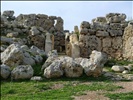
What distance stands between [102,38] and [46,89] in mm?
13971

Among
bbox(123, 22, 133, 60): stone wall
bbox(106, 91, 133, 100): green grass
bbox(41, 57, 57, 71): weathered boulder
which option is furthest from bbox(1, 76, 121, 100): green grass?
bbox(123, 22, 133, 60): stone wall

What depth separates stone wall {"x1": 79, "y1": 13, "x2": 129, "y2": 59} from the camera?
26562 mm

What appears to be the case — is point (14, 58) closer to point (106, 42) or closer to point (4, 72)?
point (4, 72)

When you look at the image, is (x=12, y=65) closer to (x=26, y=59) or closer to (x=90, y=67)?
(x=26, y=59)

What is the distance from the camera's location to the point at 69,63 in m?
17.0

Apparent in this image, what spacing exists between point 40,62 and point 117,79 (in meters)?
5.64

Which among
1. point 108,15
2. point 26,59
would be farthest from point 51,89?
point 108,15

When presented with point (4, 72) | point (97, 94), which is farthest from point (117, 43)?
point (97, 94)

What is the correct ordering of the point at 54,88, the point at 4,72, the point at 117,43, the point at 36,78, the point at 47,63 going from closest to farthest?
the point at 54,88 < the point at 36,78 < the point at 4,72 < the point at 47,63 < the point at 117,43

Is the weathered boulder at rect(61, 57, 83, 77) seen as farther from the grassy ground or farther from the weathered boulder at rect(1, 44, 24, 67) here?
the weathered boulder at rect(1, 44, 24, 67)

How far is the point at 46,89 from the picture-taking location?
45.7 ft

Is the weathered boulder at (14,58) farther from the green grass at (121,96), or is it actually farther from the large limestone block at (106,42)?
the large limestone block at (106,42)

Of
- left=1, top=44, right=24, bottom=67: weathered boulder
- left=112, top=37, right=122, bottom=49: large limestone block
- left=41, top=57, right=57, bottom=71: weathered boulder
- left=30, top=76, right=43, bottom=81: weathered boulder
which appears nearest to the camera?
left=30, top=76, right=43, bottom=81: weathered boulder

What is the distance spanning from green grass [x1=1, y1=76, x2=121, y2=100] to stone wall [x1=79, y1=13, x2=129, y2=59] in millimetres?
10400
